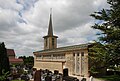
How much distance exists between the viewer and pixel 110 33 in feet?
74.0

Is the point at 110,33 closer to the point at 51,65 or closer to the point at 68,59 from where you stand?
the point at 68,59

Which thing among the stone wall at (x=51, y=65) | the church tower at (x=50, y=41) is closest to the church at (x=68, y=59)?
the stone wall at (x=51, y=65)

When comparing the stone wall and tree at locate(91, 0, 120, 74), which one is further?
the stone wall

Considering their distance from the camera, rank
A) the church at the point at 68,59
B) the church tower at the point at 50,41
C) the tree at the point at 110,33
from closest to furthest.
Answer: the tree at the point at 110,33 < the church at the point at 68,59 < the church tower at the point at 50,41

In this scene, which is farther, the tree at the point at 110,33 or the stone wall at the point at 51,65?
the stone wall at the point at 51,65

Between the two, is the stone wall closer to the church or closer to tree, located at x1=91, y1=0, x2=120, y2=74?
the church

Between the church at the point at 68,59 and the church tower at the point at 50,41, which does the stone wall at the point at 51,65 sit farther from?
the church tower at the point at 50,41

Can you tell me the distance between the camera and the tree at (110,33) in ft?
72.1

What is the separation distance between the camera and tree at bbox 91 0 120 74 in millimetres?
21984

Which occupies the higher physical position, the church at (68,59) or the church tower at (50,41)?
the church tower at (50,41)

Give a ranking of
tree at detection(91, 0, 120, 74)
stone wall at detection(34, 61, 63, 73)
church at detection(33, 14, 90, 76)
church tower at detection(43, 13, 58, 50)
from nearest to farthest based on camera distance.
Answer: tree at detection(91, 0, 120, 74) < church at detection(33, 14, 90, 76) < stone wall at detection(34, 61, 63, 73) < church tower at detection(43, 13, 58, 50)

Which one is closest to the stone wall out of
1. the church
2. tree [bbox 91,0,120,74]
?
the church

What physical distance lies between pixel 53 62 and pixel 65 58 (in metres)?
6.96

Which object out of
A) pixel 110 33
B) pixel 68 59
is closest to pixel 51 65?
pixel 68 59
